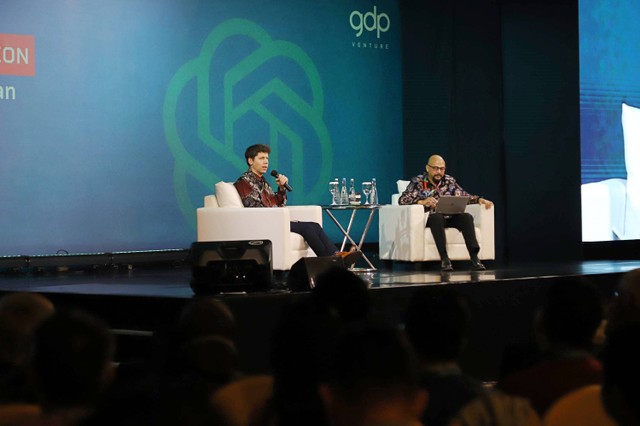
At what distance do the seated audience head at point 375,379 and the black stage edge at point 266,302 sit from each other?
2551mm

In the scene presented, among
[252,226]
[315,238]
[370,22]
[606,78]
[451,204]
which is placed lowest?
[315,238]

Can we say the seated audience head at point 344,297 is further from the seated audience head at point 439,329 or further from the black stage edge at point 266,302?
the black stage edge at point 266,302

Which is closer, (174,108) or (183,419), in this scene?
(183,419)

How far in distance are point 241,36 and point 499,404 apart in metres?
7.90

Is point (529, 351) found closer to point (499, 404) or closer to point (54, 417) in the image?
point (499, 404)

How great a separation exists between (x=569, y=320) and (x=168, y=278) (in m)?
5.11

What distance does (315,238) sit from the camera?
306 inches

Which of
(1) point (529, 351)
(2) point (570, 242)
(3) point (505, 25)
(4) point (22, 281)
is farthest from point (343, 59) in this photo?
(1) point (529, 351)

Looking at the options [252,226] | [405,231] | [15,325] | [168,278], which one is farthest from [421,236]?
[15,325]

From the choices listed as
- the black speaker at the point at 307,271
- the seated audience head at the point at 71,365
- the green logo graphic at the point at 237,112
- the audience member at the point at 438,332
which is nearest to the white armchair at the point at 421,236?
the green logo graphic at the point at 237,112

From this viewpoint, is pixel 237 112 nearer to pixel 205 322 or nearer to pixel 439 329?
pixel 205 322

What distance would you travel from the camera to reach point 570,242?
10.1 m

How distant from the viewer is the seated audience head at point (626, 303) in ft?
9.62

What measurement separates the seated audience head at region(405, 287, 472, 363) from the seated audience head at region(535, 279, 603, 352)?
0.33m
